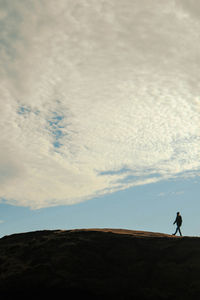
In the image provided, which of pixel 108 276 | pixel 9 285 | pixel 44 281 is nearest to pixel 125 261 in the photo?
pixel 108 276

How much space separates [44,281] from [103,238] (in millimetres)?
7189

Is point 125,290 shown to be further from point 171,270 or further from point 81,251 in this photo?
point 81,251

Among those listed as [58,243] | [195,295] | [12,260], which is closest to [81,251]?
[58,243]

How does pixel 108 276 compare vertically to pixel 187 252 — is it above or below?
below

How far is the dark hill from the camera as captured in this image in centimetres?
1983

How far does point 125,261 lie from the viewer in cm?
2322

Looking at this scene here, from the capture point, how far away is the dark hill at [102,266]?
781 inches

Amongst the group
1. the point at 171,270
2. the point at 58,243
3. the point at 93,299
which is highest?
the point at 58,243

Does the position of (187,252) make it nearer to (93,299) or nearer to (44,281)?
(93,299)

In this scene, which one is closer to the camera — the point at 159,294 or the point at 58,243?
the point at 159,294

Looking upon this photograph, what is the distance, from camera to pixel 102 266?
2248cm

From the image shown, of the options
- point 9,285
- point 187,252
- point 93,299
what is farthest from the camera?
point 187,252

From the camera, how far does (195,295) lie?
19.3 metres

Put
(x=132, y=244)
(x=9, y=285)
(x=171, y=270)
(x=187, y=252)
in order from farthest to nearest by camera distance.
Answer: (x=132, y=244) < (x=187, y=252) < (x=171, y=270) < (x=9, y=285)
